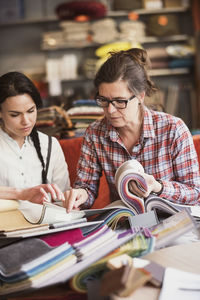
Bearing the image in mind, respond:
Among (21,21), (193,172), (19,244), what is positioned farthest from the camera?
(21,21)

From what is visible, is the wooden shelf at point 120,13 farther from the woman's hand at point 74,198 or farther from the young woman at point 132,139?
the woman's hand at point 74,198

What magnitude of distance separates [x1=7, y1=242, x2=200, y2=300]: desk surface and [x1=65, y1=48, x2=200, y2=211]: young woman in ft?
1.07

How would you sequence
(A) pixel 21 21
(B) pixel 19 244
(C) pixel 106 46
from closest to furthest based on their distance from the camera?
(B) pixel 19 244 < (C) pixel 106 46 < (A) pixel 21 21

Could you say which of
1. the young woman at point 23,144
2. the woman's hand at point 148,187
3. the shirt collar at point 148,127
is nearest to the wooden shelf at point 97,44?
the young woman at point 23,144

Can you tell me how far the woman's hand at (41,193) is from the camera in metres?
1.29

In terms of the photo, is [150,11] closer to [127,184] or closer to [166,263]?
[127,184]

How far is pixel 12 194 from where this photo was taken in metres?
1.46

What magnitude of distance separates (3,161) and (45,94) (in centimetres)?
329

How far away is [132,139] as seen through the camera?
5.12 ft

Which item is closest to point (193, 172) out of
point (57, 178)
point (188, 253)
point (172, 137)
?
point (172, 137)

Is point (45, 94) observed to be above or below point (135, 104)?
below

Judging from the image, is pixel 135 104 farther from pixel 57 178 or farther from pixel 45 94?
pixel 45 94

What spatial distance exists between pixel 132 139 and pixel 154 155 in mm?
117

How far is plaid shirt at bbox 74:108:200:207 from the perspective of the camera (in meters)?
1.41
